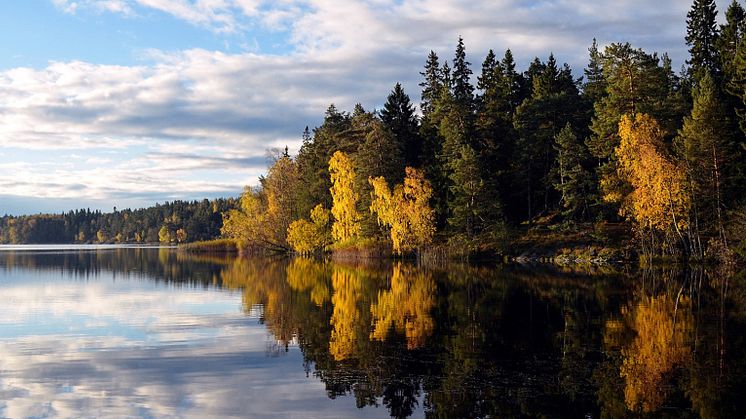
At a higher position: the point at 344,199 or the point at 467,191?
the point at 467,191

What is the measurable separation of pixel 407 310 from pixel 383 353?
10.4 metres

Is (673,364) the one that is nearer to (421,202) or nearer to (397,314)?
(397,314)

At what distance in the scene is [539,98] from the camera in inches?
3196

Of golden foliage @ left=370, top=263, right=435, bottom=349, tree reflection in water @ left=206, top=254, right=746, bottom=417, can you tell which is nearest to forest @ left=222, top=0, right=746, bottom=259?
tree reflection in water @ left=206, top=254, right=746, bottom=417

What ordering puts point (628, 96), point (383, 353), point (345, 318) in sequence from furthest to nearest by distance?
point (628, 96), point (345, 318), point (383, 353)

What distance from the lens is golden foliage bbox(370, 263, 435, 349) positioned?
77.4 feet

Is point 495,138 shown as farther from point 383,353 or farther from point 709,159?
point 383,353

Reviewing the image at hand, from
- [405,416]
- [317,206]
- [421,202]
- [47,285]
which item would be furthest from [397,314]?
[317,206]

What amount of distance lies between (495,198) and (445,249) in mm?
8451

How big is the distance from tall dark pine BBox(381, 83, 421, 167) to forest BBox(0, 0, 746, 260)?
228 millimetres

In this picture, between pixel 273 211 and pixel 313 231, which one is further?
pixel 273 211

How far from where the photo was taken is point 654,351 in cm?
1959

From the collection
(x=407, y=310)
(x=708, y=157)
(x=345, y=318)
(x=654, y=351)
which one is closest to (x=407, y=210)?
(x=708, y=157)

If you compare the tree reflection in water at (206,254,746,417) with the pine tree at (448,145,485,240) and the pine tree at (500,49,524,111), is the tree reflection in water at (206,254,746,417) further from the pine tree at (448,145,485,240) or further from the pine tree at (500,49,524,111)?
the pine tree at (500,49,524,111)
